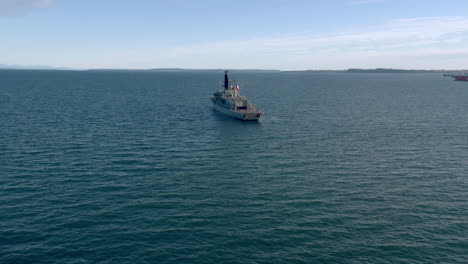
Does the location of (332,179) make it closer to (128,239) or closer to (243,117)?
(128,239)

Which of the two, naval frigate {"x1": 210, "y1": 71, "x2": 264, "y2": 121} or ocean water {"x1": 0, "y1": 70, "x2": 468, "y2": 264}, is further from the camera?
naval frigate {"x1": 210, "y1": 71, "x2": 264, "y2": 121}

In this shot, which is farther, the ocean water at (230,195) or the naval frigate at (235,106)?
the naval frigate at (235,106)

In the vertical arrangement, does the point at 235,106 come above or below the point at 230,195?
above

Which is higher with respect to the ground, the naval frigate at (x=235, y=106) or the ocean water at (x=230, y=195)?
the naval frigate at (x=235, y=106)

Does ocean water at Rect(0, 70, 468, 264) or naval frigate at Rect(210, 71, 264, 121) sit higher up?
naval frigate at Rect(210, 71, 264, 121)
